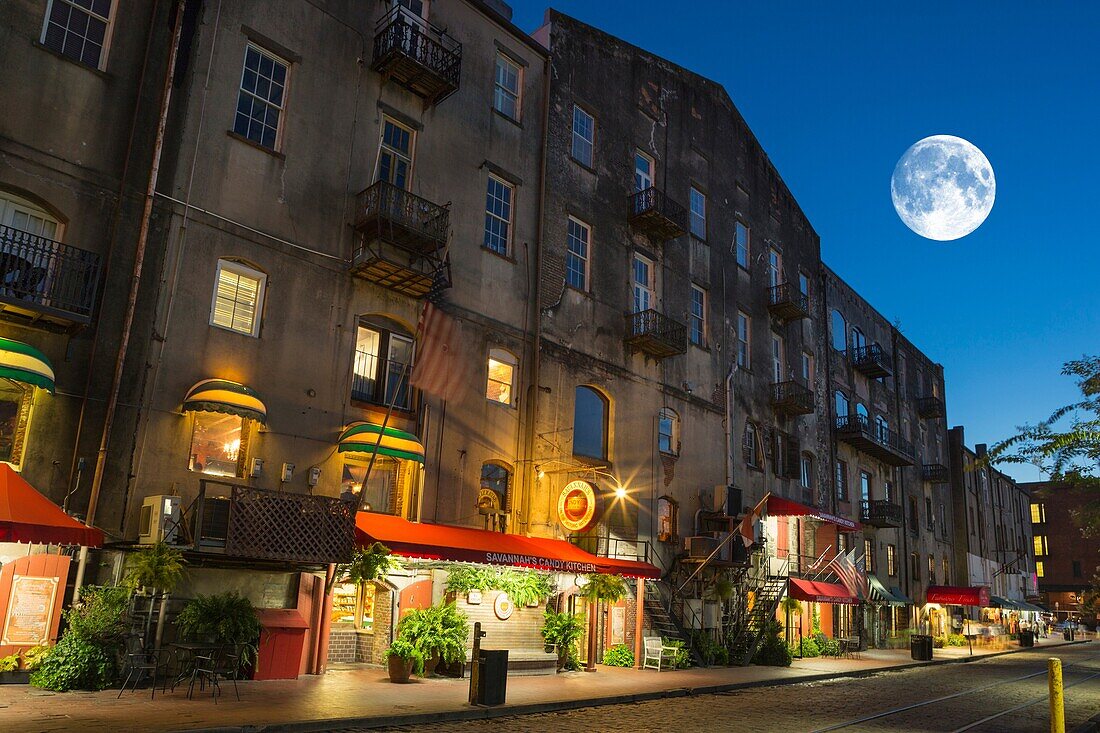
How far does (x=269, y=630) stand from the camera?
1612cm

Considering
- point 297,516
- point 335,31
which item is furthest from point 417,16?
point 297,516

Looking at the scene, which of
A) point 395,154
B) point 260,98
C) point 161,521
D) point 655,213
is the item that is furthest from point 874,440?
point 161,521

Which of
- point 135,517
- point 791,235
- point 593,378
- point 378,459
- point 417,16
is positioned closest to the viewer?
point 135,517

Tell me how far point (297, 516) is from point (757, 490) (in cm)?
2123

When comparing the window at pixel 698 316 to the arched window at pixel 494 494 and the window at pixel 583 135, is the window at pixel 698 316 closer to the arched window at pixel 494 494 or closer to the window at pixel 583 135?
the window at pixel 583 135

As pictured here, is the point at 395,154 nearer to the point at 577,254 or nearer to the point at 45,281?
the point at 577,254

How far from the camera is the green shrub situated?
76.9 ft

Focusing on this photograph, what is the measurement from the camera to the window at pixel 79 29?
15780mm

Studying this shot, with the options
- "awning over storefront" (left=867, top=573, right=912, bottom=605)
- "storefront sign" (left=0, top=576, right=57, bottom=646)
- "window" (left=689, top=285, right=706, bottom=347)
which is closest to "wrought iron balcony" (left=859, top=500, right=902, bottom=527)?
"awning over storefront" (left=867, top=573, right=912, bottom=605)

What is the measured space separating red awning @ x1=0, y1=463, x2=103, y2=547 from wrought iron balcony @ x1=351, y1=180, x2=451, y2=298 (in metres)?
8.11

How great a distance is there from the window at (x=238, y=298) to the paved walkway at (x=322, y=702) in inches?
273

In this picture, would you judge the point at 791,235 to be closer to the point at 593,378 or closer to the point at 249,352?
the point at 593,378

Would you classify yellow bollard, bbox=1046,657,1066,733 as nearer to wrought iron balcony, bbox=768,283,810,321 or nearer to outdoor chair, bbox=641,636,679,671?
outdoor chair, bbox=641,636,679,671

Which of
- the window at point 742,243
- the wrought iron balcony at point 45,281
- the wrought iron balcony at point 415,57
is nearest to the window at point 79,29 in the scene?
the wrought iron balcony at point 45,281
